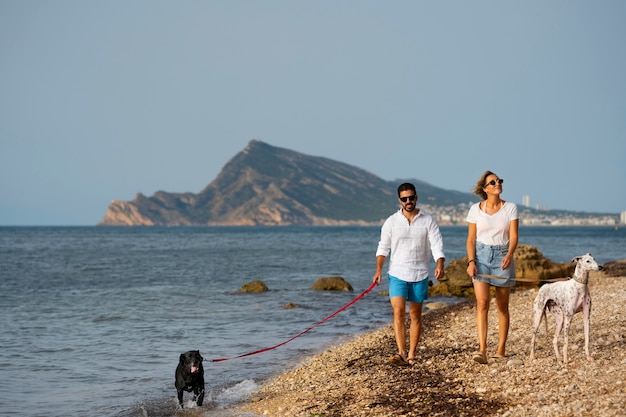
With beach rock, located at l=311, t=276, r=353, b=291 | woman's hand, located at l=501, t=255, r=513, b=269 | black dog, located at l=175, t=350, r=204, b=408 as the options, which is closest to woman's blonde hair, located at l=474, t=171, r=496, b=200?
woman's hand, located at l=501, t=255, r=513, b=269

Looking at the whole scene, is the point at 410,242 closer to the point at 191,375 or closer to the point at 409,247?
the point at 409,247

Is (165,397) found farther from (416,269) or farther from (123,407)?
→ (416,269)

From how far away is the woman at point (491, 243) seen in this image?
8.70 meters

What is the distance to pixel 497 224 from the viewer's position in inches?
344

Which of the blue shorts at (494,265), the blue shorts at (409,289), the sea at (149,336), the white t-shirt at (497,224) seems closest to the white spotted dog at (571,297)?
the blue shorts at (494,265)

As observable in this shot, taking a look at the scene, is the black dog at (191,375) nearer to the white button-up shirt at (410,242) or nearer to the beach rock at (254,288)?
the white button-up shirt at (410,242)

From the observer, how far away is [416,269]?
8.80 metres

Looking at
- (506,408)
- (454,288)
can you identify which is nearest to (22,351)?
(506,408)

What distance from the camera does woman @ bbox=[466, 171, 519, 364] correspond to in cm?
870

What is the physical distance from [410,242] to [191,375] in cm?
341

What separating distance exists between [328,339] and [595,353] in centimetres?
747

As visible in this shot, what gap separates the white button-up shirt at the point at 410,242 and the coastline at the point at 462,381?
1348 mm

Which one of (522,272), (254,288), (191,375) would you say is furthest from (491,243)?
(254,288)

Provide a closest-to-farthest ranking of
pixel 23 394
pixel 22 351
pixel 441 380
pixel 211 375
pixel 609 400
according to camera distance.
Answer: pixel 609 400 → pixel 441 380 → pixel 23 394 → pixel 211 375 → pixel 22 351
